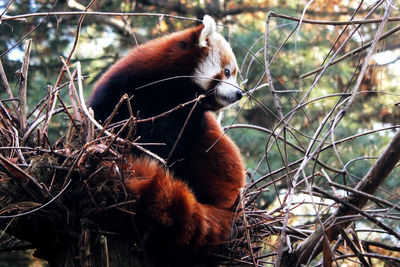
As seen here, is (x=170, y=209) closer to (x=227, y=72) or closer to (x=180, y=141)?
(x=180, y=141)

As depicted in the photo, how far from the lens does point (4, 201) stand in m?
2.07

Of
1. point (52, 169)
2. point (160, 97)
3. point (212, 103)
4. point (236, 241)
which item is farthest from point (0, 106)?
point (212, 103)

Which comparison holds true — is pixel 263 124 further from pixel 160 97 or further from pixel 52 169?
pixel 52 169

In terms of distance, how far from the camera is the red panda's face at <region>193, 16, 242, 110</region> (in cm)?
342

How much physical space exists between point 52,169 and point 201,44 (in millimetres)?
1745

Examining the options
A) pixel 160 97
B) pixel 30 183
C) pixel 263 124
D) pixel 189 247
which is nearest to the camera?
pixel 30 183

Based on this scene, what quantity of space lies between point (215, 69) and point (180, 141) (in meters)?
0.85

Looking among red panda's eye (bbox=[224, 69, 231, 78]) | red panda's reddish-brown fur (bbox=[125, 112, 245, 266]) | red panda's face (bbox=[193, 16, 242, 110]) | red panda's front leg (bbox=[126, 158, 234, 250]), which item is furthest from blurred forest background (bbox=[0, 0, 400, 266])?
red panda's front leg (bbox=[126, 158, 234, 250])

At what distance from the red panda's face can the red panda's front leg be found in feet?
4.18

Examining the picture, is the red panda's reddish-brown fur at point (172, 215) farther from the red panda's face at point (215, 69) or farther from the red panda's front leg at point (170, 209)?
the red panda's face at point (215, 69)

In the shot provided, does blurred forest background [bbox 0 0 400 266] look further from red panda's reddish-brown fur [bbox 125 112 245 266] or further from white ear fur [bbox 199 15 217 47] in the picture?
red panda's reddish-brown fur [bbox 125 112 245 266]

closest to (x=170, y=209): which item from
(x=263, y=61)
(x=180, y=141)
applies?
(x=180, y=141)

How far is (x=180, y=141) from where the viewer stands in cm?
292

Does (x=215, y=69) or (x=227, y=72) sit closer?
(x=215, y=69)
